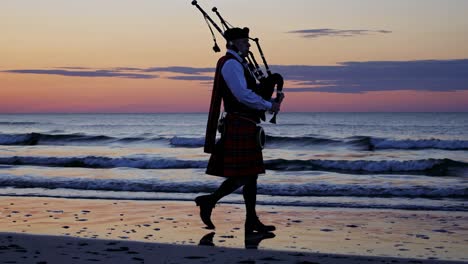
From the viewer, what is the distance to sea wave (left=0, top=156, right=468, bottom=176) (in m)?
16.5

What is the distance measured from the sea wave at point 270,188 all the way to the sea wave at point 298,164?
15.3 feet

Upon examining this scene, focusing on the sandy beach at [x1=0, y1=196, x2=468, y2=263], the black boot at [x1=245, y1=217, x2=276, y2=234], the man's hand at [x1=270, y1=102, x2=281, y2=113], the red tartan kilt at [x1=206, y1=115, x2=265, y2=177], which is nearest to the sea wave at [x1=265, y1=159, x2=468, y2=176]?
the sandy beach at [x1=0, y1=196, x2=468, y2=263]

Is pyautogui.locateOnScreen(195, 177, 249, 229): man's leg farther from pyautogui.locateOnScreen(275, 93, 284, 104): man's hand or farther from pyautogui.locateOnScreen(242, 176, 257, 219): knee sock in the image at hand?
pyautogui.locateOnScreen(275, 93, 284, 104): man's hand

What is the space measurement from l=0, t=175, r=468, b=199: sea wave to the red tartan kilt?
3.99 metres

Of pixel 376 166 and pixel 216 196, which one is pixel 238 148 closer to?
pixel 216 196

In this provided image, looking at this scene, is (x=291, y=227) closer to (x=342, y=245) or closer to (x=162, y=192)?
(x=342, y=245)

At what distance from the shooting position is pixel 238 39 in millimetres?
5992

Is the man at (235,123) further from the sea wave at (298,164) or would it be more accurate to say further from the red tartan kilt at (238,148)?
the sea wave at (298,164)

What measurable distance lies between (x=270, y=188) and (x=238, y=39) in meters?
4.86

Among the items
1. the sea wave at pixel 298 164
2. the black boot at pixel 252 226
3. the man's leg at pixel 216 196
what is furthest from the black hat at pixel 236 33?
the sea wave at pixel 298 164

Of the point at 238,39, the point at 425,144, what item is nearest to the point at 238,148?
the point at 238,39

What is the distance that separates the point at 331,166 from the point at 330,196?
24.1 feet

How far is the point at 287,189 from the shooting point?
410 inches

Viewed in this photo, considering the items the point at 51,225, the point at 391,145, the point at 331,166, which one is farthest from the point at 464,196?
the point at 391,145
